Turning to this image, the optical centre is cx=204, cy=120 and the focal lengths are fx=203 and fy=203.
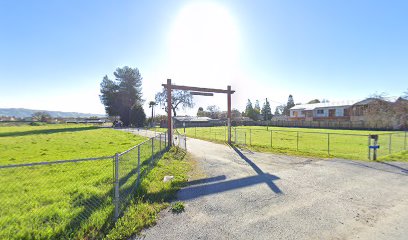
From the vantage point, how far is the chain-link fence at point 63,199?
389 cm

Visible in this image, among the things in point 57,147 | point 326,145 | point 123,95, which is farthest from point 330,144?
point 123,95

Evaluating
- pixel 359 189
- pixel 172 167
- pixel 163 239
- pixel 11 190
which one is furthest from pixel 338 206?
pixel 11 190

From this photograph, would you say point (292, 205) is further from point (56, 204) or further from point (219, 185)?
point (56, 204)

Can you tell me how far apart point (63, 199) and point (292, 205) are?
5969mm

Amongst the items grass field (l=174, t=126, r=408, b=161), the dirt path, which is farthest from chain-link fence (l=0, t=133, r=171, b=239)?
grass field (l=174, t=126, r=408, b=161)

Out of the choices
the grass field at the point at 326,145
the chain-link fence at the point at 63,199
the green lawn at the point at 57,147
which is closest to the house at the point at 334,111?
the grass field at the point at 326,145

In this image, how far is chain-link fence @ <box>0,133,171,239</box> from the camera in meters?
3.89

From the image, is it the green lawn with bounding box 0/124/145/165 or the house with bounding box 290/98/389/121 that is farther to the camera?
the house with bounding box 290/98/389/121

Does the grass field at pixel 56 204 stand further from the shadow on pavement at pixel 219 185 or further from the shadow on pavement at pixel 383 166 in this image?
the shadow on pavement at pixel 383 166

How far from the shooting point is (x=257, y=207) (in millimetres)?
5059

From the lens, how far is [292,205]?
516 cm

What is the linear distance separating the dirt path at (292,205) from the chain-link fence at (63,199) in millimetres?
1234

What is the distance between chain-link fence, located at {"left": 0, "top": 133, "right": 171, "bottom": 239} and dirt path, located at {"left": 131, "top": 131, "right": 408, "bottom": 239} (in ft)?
4.05

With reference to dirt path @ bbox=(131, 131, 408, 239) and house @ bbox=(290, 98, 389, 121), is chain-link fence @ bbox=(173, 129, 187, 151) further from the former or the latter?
house @ bbox=(290, 98, 389, 121)
